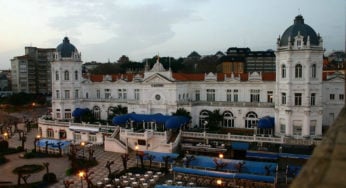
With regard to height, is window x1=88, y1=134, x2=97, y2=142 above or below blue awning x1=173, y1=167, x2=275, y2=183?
above

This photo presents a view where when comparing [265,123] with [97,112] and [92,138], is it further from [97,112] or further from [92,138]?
[97,112]

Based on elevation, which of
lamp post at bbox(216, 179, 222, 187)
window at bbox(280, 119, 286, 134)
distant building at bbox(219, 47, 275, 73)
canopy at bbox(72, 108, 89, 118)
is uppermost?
distant building at bbox(219, 47, 275, 73)

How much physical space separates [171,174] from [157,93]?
1631 centimetres

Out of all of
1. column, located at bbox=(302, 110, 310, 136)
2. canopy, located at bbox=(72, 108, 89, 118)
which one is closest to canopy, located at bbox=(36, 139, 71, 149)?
canopy, located at bbox=(72, 108, 89, 118)

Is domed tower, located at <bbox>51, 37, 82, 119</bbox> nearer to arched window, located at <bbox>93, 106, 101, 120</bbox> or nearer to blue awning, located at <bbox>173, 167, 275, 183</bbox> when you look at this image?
arched window, located at <bbox>93, 106, 101, 120</bbox>

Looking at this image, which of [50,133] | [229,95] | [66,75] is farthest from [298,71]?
[50,133]

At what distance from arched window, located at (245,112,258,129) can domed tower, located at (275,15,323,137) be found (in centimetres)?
485

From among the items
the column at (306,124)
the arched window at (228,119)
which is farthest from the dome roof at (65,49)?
the column at (306,124)

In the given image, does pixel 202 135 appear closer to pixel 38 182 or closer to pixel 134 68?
pixel 38 182

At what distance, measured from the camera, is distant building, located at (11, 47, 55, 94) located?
107438 mm

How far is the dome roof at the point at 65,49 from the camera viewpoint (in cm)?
5066

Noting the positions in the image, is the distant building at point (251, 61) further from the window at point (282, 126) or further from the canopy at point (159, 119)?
the window at point (282, 126)

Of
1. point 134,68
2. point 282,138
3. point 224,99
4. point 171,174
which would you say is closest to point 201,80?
point 224,99

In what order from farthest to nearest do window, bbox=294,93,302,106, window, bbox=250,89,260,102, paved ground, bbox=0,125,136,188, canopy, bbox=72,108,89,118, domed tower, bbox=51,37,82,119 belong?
domed tower, bbox=51,37,82,119, canopy, bbox=72,108,89,118, window, bbox=250,89,260,102, window, bbox=294,93,302,106, paved ground, bbox=0,125,136,188
